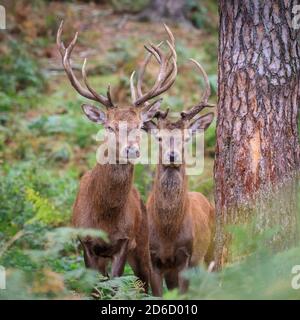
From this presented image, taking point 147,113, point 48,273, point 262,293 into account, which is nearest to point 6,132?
point 147,113

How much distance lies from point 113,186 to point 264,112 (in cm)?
205

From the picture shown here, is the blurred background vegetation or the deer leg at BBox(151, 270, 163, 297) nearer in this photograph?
the blurred background vegetation

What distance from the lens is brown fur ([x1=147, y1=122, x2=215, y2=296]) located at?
938 cm

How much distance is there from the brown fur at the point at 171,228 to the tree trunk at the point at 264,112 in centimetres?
183

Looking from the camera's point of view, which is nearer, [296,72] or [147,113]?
[296,72]

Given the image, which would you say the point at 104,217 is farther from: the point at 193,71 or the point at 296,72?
the point at 193,71

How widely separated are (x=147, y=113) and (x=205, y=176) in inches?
134

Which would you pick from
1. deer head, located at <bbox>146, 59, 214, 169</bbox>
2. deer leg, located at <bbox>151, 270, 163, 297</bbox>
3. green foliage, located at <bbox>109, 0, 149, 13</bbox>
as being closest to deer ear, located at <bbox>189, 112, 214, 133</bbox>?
deer head, located at <bbox>146, 59, 214, 169</bbox>

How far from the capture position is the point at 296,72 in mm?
7508

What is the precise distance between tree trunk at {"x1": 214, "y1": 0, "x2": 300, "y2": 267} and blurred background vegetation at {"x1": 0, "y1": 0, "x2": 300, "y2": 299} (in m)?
1.02

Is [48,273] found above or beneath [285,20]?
beneath

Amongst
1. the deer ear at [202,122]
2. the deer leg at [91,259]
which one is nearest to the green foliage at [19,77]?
the deer ear at [202,122]

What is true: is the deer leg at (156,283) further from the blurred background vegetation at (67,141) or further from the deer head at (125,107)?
the deer head at (125,107)

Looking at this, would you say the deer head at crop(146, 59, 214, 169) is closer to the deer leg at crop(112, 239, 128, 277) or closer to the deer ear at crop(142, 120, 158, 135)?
the deer ear at crop(142, 120, 158, 135)
